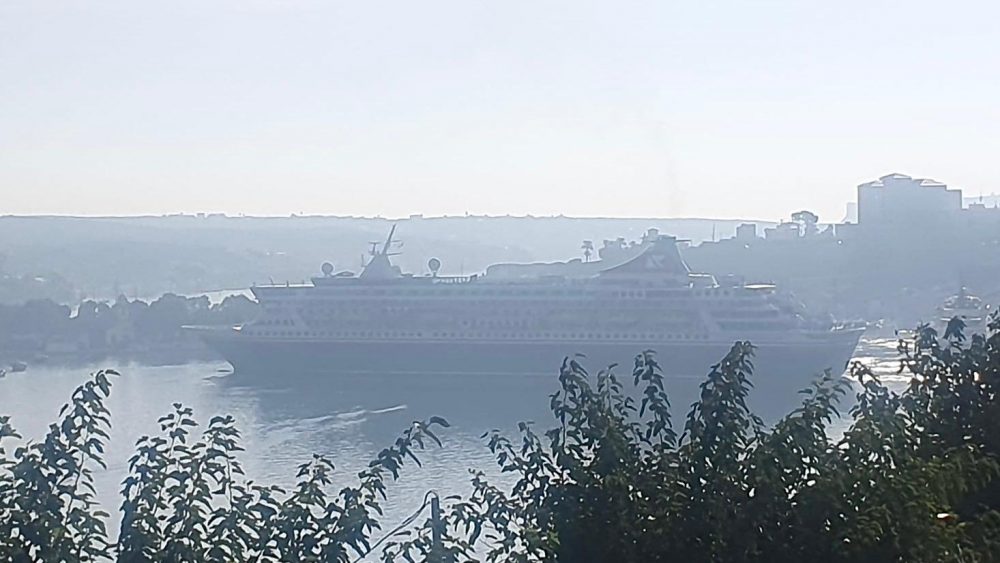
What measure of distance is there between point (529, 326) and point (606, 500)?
12976mm

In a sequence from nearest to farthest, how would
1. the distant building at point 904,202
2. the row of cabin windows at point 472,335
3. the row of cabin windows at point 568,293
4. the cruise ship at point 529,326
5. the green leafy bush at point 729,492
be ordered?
the green leafy bush at point 729,492 < the cruise ship at point 529,326 < the row of cabin windows at point 472,335 < the row of cabin windows at point 568,293 < the distant building at point 904,202

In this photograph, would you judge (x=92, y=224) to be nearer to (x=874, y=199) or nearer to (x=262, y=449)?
(x=874, y=199)

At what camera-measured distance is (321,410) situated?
36.4 ft

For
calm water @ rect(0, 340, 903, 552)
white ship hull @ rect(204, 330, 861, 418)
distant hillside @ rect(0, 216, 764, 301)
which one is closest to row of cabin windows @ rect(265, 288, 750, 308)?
white ship hull @ rect(204, 330, 861, 418)

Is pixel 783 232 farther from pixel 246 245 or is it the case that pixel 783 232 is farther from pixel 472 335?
pixel 246 245

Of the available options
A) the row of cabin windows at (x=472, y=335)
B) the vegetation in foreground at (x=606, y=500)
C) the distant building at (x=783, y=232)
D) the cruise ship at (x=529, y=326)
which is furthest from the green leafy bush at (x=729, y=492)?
the distant building at (x=783, y=232)

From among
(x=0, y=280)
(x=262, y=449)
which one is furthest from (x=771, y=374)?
(x=0, y=280)

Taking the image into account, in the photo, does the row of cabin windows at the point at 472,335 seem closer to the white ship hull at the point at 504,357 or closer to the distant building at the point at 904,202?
the white ship hull at the point at 504,357

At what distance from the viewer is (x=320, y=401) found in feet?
39.4

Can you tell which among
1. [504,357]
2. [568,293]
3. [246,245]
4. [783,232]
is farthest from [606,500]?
[246,245]

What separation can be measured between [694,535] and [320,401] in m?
10.4

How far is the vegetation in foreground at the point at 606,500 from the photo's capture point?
5.59ft

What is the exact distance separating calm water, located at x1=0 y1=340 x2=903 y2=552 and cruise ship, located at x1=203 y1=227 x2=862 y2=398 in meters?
0.45

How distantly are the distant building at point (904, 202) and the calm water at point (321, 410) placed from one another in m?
6.33
